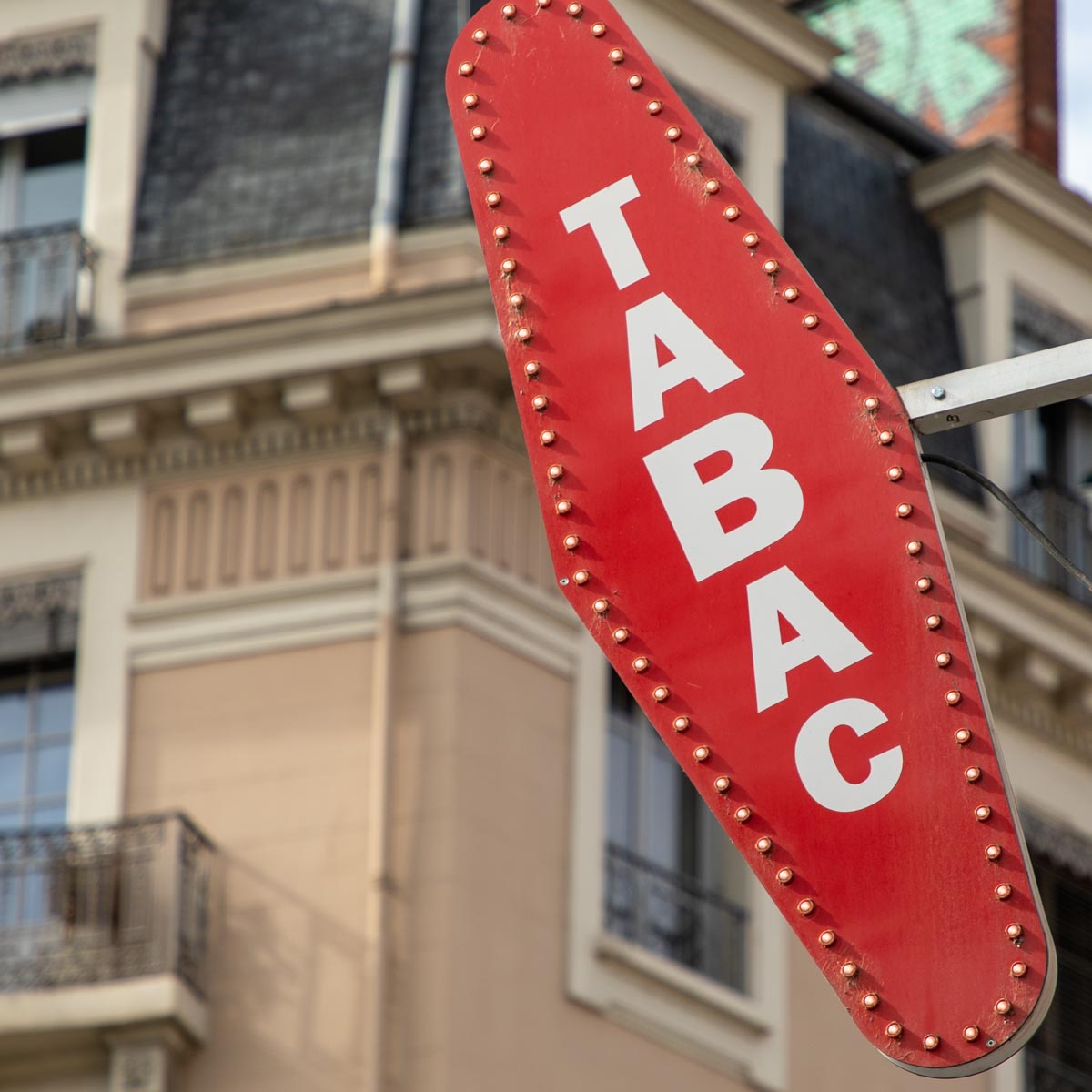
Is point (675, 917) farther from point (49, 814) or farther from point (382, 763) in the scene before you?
point (49, 814)

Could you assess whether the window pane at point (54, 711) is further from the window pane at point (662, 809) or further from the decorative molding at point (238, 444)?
the window pane at point (662, 809)

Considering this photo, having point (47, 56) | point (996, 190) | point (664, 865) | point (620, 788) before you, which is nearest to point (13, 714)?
point (620, 788)

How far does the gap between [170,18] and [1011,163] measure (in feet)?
17.5

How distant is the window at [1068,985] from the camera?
17750mm

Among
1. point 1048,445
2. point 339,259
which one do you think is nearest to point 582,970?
point 339,259

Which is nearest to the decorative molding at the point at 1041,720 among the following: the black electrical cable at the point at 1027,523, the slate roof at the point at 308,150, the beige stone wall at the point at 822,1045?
the slate roof at the point at 308,150

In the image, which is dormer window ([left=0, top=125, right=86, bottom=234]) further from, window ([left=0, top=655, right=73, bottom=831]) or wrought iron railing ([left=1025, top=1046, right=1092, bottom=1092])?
wrought iron railing ([left=1025, top=1046, right=1092, bottom=1092])

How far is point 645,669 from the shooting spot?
20.3 feet

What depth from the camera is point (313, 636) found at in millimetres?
15375

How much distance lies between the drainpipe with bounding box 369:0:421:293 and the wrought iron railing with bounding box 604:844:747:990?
321 cm

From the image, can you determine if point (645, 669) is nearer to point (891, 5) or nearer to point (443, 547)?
point (443, 547)

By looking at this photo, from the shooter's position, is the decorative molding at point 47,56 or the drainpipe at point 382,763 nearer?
the drainpipe at point 382,763

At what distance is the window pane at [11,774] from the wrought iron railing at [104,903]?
56 centimetres

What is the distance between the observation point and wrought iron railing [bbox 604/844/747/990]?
1540 cm
